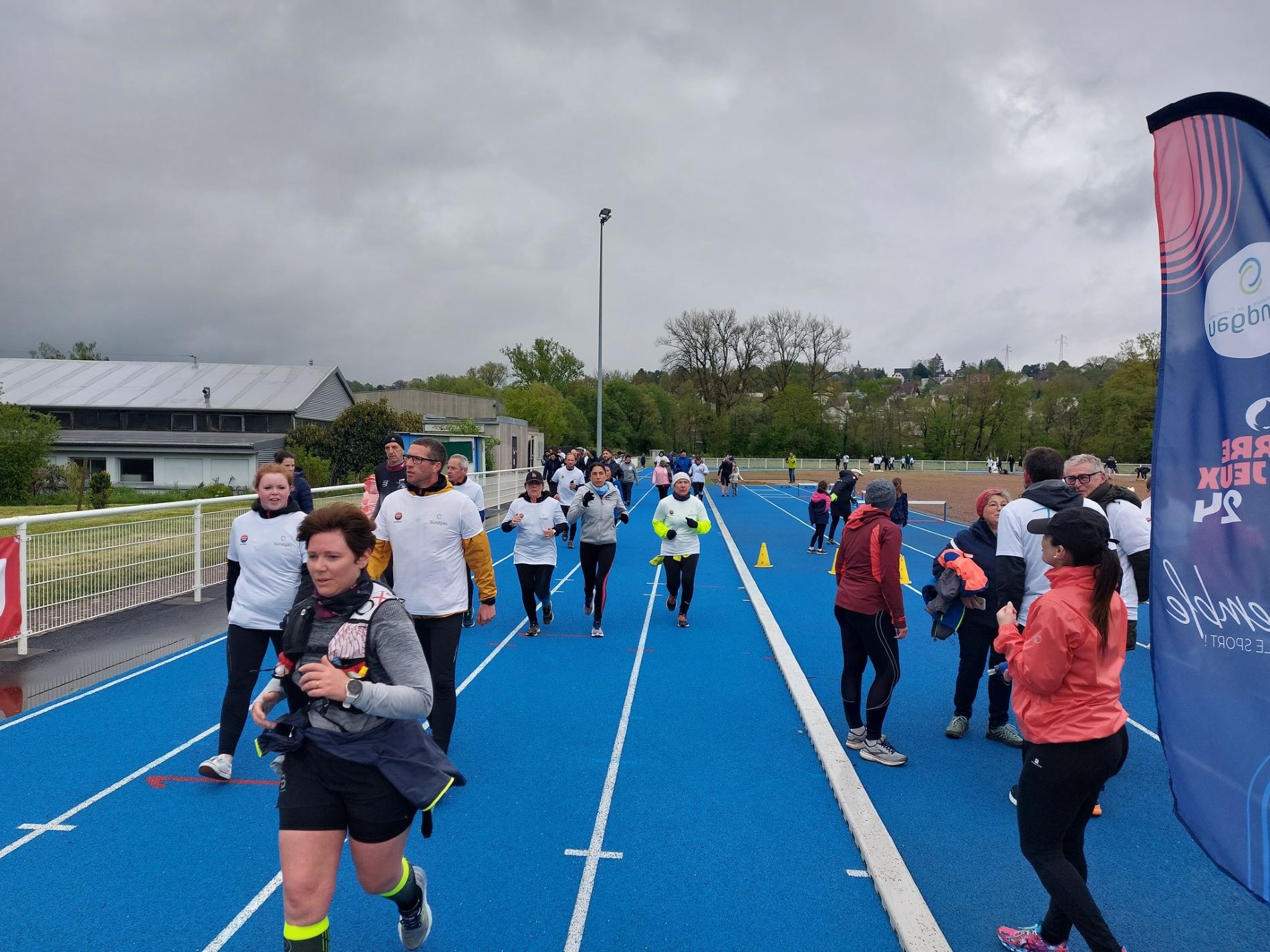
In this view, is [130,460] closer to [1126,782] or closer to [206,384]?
[206,384]

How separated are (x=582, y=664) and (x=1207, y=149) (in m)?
6.22

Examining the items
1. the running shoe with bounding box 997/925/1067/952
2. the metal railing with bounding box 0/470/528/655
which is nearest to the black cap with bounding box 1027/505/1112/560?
the running shoe with bounding box 997/925/1067/952

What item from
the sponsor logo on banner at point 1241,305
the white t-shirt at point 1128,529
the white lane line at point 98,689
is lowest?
the white lane line at point 98,689

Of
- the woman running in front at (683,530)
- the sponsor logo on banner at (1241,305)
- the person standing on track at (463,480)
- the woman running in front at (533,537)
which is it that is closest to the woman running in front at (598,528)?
the woman running in front at (533,537)

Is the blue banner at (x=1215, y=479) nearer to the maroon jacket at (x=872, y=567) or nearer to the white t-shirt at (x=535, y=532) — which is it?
the maroon jacket at (x=872, y=567)

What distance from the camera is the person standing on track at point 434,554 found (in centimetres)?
437

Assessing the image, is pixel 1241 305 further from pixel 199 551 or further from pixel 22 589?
pixel 199 551

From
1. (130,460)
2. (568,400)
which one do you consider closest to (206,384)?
(130,460)

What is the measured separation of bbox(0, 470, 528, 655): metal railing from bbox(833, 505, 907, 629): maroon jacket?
5.79 metres

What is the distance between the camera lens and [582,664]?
7.23 metres

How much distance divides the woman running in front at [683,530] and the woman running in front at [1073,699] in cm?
604

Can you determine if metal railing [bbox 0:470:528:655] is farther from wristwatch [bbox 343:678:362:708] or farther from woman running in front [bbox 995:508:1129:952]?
woman running in front [bbox 995:508:1129:952]

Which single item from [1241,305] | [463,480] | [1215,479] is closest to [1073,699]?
[1215,479]

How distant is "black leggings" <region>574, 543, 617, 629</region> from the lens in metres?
8.45
